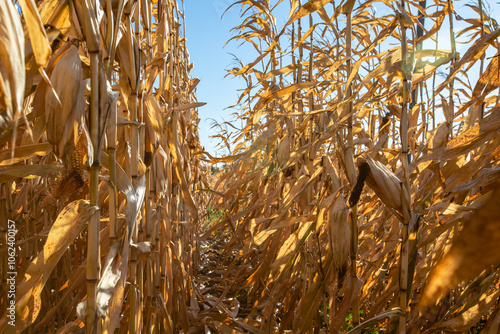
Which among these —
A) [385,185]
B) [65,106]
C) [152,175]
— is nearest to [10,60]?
[65,106]

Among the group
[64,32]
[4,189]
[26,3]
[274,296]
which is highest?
[64,32]

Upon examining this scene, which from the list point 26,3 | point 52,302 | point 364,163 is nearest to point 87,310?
point 26,3

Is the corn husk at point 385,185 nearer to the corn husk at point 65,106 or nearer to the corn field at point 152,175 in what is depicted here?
the corn field at point 152,175

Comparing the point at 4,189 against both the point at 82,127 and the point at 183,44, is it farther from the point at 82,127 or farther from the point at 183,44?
the point at 183,44

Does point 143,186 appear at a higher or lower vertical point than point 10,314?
higher

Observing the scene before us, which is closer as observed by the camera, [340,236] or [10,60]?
[10,60]

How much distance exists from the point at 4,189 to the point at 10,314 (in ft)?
1.97

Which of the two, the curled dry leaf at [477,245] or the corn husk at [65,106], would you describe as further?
the corn husk at [65,106]

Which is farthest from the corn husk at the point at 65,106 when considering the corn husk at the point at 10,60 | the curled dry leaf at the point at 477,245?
the curled dry leaf at the point at 477,245

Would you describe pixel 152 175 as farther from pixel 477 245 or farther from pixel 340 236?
pixel 477 245

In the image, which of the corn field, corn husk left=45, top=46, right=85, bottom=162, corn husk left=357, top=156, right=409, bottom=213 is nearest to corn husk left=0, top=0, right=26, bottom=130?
the corn field

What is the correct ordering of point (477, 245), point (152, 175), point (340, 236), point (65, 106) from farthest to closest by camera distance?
point (152, 175) → point (340, 236) → point (65, 106) → point (477, 245)

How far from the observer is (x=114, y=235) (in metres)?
0.70

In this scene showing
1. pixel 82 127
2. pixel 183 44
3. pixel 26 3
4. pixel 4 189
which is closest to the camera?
pixel 26 3
